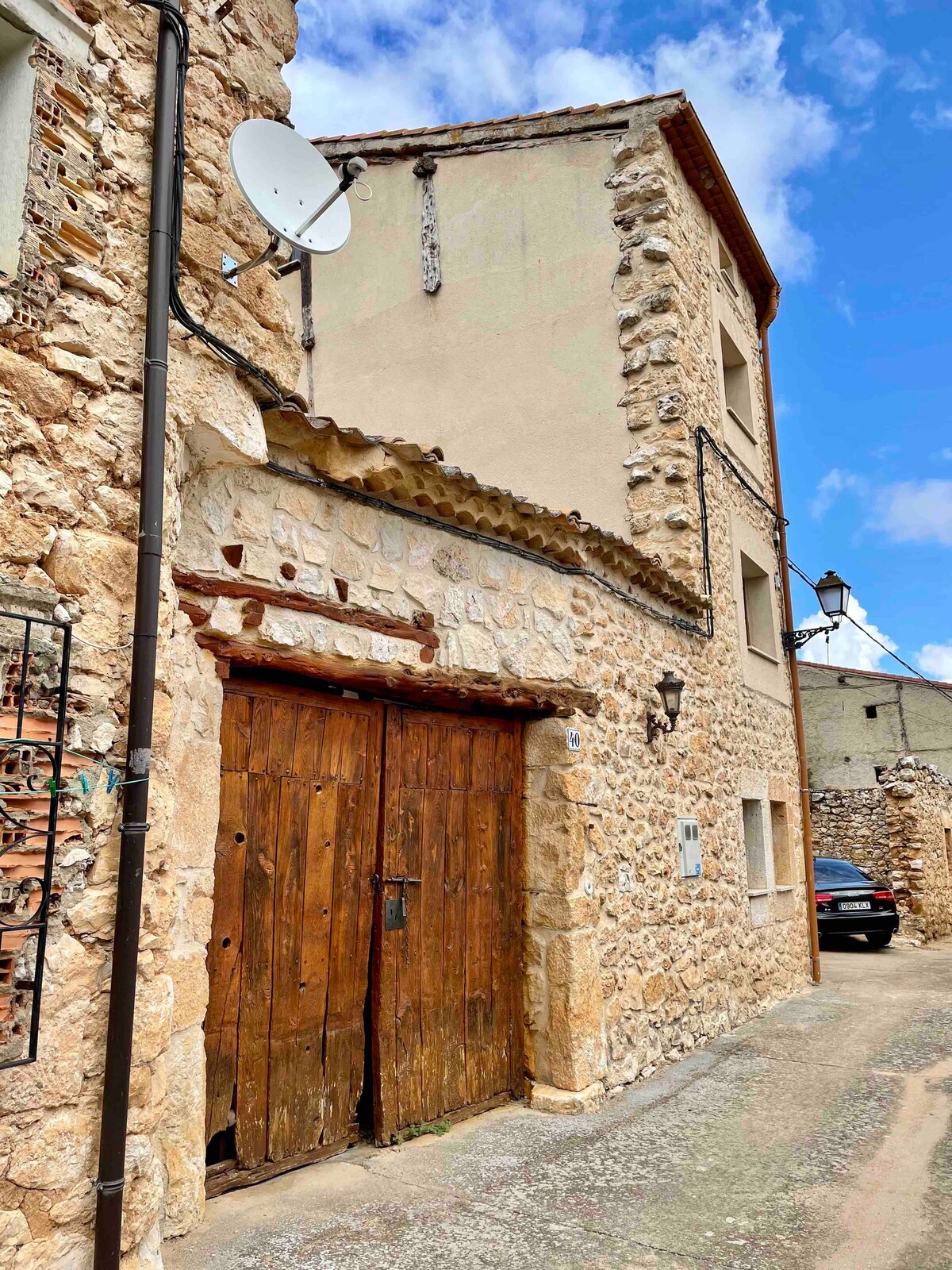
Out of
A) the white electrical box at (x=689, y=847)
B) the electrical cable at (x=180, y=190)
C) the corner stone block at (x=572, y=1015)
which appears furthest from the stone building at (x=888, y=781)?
the electrical cable at (x=180, y=190)

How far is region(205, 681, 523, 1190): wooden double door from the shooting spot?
349 cm

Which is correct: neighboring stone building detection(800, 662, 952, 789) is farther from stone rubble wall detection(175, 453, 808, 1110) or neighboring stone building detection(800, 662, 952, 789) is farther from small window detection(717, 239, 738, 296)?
stone rubble wall detection(175, 453, 808, 1110)

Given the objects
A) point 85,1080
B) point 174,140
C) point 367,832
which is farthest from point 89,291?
point 367,832

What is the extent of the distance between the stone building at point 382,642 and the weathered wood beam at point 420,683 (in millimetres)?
18

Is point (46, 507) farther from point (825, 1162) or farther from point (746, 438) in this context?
point (746, 438)

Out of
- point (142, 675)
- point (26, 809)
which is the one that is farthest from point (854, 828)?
point (26, 809)

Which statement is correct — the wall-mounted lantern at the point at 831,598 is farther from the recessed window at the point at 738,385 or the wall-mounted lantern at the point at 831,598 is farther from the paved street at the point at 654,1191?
the paved street at the point at 654,1191

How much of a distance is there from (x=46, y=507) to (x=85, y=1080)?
57.0 inches

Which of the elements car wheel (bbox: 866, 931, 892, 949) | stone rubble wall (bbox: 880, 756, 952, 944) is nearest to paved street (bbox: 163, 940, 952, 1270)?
car wheel (bbox: 866, 931, 892, 949)

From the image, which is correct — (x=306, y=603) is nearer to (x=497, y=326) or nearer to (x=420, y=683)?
(x=420, y=683)

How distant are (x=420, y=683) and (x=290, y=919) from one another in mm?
1128

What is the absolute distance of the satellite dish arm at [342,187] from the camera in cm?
303

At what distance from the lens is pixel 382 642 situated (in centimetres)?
390

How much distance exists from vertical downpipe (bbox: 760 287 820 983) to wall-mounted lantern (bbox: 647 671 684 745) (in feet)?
12.2
